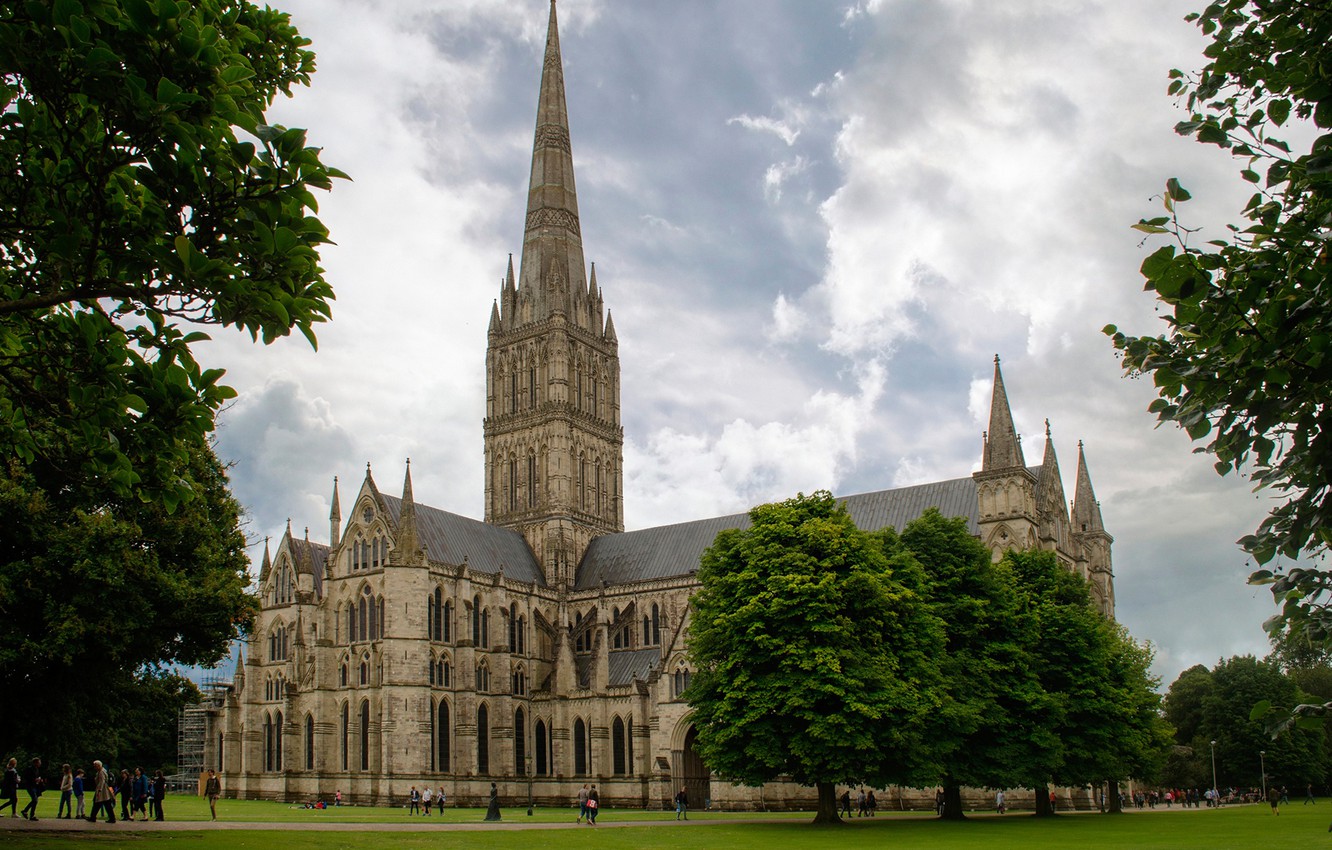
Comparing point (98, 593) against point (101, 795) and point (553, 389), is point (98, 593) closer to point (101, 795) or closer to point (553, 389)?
point (101, 795)

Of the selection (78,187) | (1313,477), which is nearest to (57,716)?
(78,187)

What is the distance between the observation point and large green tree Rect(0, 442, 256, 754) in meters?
28.6

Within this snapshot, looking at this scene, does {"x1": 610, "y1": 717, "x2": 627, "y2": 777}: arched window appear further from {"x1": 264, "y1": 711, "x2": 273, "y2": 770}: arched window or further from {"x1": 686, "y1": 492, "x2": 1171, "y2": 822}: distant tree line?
{"x1": 686, "y1": 492, "x2": 1171, "y2": 822}: distant tree line

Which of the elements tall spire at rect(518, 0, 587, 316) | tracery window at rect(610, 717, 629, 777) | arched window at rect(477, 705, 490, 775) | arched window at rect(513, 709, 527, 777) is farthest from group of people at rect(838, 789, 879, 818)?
tall spire at rect(518, 0, 587, 316)

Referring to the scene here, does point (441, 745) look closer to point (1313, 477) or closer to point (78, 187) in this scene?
point (78, 187)

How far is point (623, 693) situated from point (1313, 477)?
62228mm

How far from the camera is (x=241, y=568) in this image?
1382 inches

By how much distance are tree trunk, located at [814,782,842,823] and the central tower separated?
40.4 meters

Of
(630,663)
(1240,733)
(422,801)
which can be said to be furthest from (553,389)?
(1240,733)

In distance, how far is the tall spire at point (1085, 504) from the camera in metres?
83.2

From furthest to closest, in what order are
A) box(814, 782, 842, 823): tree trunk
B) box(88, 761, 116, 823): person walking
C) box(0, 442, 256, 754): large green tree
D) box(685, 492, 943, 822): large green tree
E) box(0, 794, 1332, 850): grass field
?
box(814, 782, 842, 823): tree trunk, box(685, 492, 943, 822): large green tree, box(88, 761, 116, 823): person walking, box(0, 442, 256, 754): large green tree, box(0, 794, 1332, 850): grass field

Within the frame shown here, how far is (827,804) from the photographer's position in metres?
42.4

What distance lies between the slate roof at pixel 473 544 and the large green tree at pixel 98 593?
36.4 metres

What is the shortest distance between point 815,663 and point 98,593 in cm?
2435
